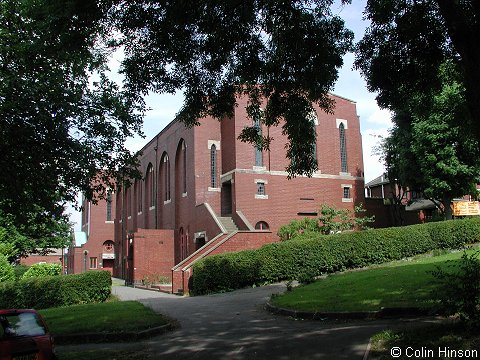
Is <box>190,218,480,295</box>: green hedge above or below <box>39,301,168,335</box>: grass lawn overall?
above

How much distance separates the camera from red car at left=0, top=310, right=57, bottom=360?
22.9ft

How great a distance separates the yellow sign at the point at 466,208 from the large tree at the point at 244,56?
28.9 meters

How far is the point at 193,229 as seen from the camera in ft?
119

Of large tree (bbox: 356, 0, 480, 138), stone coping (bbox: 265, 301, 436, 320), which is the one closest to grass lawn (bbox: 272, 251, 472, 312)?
stone coping (bbox: 265, 301, 436, 320)

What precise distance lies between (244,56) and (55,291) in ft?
47.3

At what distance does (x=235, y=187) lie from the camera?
3350cm

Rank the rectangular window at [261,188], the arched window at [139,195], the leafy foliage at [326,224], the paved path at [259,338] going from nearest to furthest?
the paved path at [259,338] → the leafy foliage at [326,224] → the rectangular window at [261,188] → the arched window at [139,195]

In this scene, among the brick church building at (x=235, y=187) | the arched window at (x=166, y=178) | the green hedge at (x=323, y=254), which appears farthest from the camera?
the arched window at (x=166, y=178)

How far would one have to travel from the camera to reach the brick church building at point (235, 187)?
33688mm

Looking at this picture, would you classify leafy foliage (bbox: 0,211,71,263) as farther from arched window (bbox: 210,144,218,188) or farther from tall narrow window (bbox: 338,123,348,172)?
tall narrow window (bbox: 338,123,348,172)

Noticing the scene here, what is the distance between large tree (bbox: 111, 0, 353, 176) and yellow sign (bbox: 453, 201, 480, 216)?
28.9 metres

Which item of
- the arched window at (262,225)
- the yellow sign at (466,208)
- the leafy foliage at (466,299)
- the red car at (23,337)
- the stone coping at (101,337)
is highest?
the yellow sign at (466,208)

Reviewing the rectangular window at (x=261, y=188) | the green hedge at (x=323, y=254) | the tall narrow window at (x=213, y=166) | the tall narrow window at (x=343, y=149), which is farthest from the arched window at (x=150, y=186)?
the green hedge at (x=323, y=254)

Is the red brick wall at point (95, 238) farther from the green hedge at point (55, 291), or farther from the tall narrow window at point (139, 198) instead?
the green hedge at point (55, 291)
